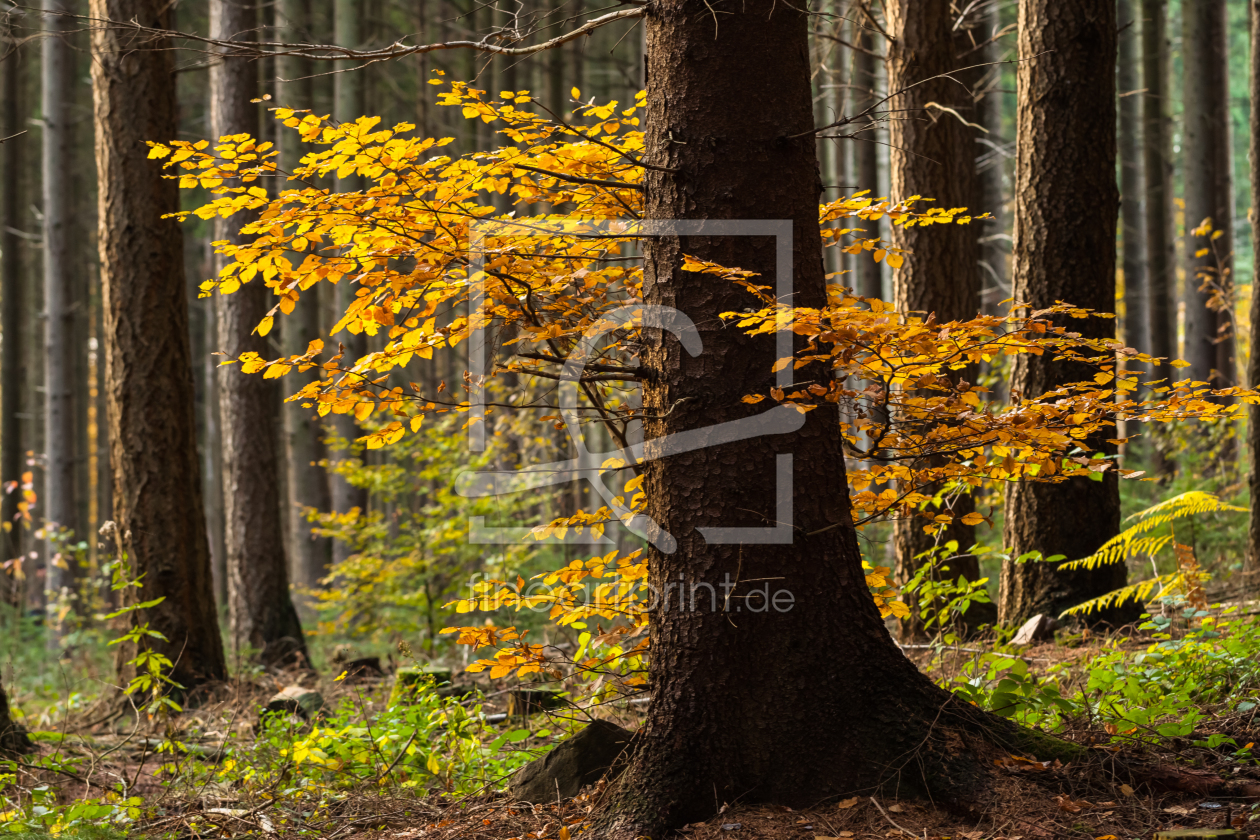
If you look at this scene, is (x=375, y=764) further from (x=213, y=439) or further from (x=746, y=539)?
(x=213, y=439)

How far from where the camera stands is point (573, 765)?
3.33 meters

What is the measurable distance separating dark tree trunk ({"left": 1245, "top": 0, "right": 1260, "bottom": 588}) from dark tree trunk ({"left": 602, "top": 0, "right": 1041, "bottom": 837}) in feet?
14.1

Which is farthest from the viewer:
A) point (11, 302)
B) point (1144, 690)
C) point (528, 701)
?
point (11, 302)

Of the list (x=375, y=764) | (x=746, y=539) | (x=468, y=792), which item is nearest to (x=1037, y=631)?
(x=746, y=539)

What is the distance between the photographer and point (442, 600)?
8883 millimetres

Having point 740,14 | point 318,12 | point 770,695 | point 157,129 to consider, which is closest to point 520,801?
point 770,695

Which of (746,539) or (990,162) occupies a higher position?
(990,162)

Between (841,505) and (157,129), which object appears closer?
(841,505)

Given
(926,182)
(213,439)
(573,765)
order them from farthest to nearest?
(213,439) < (926,182) < (573,765)

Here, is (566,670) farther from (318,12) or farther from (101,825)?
(318,12)

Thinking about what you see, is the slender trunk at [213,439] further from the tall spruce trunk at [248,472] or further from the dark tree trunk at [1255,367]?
the dark tree trunk at [1255,367]

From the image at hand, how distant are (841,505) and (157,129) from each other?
19.0ft

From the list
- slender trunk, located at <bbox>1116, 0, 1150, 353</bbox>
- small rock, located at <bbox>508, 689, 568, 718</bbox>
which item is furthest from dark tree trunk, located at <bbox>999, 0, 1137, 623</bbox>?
slender trunk, located at <bbox>1116, 0, 1150, 353</bbox>

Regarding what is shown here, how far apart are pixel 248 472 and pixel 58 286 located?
6.02m
